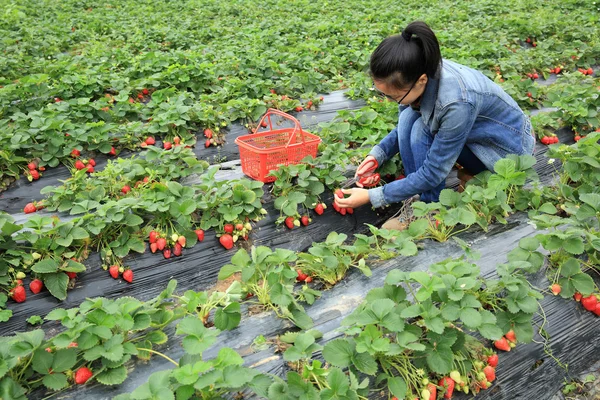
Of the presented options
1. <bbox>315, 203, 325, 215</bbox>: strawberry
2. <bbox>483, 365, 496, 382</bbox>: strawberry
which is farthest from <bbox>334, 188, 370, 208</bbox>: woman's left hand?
<bbox>483, 365, 496, 382</bbox>: strawberry

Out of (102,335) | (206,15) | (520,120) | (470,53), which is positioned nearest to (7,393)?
(102,335)

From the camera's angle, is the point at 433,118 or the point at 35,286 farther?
the point at 433,118

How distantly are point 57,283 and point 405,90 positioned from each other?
2.43 metres

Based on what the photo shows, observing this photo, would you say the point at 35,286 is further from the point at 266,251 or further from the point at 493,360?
the point at 493,360

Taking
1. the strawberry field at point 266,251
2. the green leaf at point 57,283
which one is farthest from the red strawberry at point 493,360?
the green leaf at point 57,283

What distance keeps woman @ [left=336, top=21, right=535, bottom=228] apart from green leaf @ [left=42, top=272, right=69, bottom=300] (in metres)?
1.86

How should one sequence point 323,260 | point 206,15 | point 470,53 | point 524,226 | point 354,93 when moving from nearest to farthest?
point 323,260 → point 524,226 → point 354,93 → point 470,53 → point 206,15

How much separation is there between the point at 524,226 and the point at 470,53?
4.28 metres

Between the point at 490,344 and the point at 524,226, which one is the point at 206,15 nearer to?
the point at 524,226

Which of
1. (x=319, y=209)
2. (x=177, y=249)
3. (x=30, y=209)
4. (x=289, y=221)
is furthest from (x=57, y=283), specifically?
(x=319, y=209)

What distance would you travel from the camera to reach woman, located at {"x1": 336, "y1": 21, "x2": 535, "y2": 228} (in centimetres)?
285

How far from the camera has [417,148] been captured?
11.4 ft

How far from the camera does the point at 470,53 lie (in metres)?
6.61

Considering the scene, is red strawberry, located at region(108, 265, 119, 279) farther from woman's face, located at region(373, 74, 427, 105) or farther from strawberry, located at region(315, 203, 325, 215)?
woman's face, located at region(373, 74, 427, 105)
